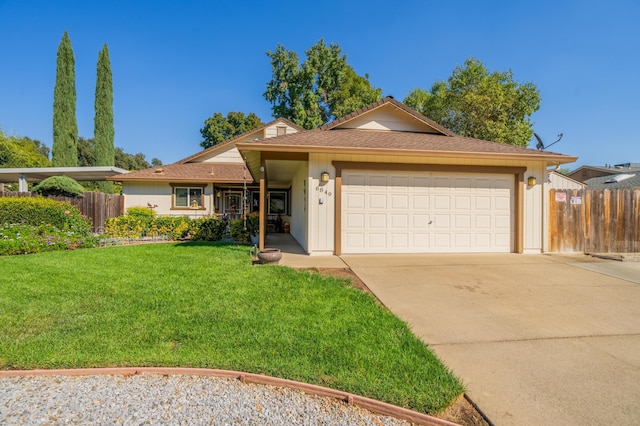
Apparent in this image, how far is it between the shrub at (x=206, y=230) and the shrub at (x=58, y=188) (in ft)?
16.5

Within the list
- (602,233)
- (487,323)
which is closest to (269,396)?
(487,323)

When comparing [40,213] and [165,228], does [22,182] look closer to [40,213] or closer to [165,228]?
[40,213]

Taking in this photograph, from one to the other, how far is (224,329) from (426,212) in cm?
678

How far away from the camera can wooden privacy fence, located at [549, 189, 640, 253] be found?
9.29 meters

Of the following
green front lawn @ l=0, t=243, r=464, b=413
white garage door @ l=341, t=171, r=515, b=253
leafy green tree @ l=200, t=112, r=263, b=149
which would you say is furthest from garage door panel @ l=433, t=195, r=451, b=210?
leafy green tree @ l=200, t=112, r=263, b=149

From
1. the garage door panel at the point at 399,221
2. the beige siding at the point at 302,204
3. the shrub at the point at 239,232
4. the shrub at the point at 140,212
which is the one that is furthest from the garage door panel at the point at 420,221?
the shrub at the point at 140,212

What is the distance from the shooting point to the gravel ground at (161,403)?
2.26 metres

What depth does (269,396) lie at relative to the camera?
8.24 feet

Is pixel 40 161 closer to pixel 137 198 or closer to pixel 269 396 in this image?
pixel 137 198

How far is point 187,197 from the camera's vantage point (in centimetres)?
1662

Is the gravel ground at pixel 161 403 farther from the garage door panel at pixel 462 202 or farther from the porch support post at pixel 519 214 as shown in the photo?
the porch support post at pixel 519 214

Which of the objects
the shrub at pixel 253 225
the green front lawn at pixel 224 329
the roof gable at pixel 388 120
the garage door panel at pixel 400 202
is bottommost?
the green front lawn at pixel 224 329

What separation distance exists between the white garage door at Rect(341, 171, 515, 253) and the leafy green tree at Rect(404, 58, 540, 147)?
16508 millimetres

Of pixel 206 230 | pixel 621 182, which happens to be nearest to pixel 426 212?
pixel 206 230
